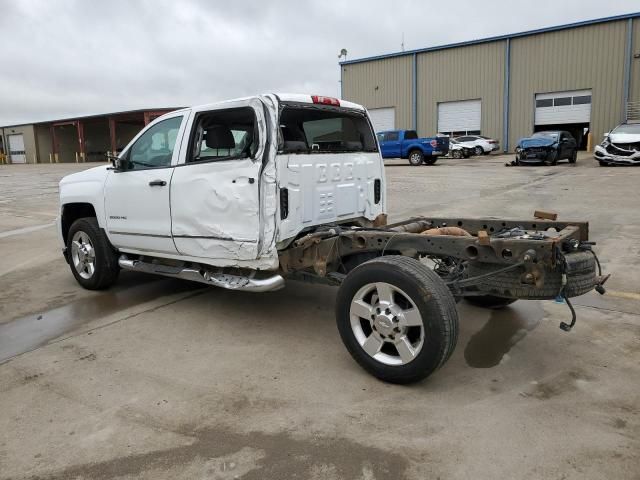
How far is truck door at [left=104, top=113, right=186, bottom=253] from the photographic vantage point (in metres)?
4.91

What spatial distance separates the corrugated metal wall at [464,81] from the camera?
3431cm

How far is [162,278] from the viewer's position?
21.3 ft

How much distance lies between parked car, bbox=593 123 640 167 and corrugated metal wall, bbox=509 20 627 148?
11.7 m

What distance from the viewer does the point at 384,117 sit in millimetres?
39500

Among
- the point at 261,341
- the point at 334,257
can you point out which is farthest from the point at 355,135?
the point at 261,341

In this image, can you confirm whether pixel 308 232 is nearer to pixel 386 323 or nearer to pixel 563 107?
pixel 386 323

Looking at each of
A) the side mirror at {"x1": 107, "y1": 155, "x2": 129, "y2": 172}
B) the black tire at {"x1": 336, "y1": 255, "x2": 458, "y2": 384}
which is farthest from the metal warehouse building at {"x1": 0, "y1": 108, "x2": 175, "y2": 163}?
the black tire at {"x1": 336, "y1": 255, "x2": 458, "y2": 384}

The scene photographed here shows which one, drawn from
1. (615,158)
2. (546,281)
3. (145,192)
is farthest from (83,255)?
(615,158)

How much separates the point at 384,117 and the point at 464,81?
636cm

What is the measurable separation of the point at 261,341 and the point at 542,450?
230cm

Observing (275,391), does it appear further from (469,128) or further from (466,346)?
(469,128)

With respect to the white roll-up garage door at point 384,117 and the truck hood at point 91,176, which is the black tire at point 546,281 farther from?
the white roll-up garage door at point 384,117

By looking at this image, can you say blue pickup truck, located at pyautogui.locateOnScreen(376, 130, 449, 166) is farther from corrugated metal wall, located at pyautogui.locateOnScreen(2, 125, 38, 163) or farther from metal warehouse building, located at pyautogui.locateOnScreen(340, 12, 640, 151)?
corrugated metal wall, located at pyautogui.locateOnScreen(2, 125, 38, 163)

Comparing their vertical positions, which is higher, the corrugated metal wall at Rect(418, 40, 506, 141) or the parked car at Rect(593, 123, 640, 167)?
the corrugated metal wall at Rect(418, 40, 506, 141)
